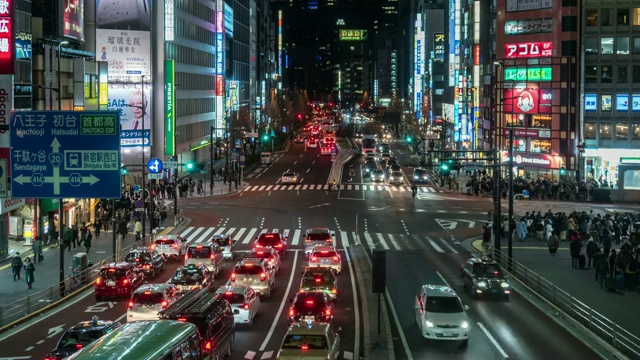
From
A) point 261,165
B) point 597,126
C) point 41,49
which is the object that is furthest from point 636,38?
point 41,49

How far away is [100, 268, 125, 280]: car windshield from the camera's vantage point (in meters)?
33.3

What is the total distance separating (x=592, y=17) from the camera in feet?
269

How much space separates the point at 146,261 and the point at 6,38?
39.4 ft

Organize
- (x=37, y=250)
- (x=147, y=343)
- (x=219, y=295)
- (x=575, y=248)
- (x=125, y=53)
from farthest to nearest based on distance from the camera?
(x=125, y=53) < (x=37, y=250) < (x=575, y=248) < (x=219, y=295) < (x=147, y=343)

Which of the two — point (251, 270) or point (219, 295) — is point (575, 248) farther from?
point (219, 295)

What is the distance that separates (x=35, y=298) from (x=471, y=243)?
2751 cm

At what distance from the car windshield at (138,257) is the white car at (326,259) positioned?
7.49 m

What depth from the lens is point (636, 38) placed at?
3157 inches

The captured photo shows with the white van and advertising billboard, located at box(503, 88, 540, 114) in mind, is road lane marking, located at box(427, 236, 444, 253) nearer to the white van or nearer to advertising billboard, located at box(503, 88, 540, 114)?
advertising billboard, located at box(503, 88, 540, 114)

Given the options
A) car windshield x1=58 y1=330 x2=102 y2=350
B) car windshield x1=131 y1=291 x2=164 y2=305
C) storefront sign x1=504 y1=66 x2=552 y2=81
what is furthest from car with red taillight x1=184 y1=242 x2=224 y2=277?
storefront sign x1=504 y1=66 x2=552 y2=81

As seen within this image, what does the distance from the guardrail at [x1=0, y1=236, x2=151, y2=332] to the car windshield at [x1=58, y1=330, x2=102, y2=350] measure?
7.28 m

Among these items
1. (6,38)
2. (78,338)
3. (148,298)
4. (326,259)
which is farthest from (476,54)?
(78,338)

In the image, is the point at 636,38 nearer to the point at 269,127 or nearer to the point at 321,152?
the point at 321,152

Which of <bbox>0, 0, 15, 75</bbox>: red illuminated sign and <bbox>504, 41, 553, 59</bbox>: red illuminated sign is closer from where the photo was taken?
<bbox>0, 0, 15, 75</bbox>: red illuminated sign
